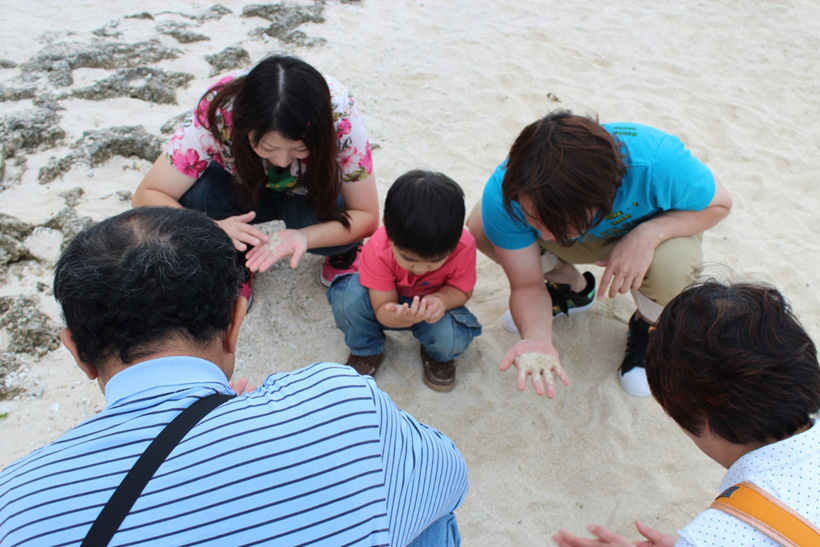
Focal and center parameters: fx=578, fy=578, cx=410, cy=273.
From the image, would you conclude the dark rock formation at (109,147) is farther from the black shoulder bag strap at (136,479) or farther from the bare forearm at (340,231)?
the black shoulder bag strap at (136,479)

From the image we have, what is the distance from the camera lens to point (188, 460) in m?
0.81

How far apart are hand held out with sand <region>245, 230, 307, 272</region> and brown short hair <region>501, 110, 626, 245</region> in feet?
2.71

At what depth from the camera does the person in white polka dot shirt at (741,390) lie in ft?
3.40

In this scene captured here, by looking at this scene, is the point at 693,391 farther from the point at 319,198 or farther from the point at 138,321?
the point at 319,198

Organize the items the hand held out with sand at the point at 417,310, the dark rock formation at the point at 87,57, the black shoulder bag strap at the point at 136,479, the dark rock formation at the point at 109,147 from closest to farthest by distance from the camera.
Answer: the black shoulder bag strap at the point at 136,479, the hand held out with sand at the point at 417,310, the dark rock formation at the point at 109,147, the dark rock formation at the point at 87,57

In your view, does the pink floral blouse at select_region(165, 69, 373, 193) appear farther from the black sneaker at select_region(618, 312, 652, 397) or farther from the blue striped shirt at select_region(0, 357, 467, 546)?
the blue striped shirt at select_region(0, 357, 467, 546)

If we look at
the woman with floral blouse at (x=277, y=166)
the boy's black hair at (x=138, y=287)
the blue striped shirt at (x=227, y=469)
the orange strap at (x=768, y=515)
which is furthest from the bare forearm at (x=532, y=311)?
the boy's black hair at (x=138, y=287)

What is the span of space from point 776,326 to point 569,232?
2.15 feet

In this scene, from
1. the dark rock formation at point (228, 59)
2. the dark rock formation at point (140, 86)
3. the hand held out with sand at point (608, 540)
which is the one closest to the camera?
the hand held out with sand at point (608, 540)

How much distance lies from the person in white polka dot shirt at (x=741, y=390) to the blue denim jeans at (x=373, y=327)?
0.86m

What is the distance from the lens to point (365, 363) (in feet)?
7.07

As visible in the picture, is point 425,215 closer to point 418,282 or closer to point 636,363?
point 418,282

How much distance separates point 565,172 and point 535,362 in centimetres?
62

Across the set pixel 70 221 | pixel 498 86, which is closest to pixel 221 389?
pixel 70 221
